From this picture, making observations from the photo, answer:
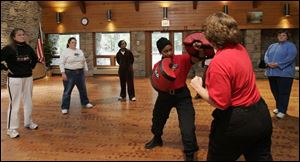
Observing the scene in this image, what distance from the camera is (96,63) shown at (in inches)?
444

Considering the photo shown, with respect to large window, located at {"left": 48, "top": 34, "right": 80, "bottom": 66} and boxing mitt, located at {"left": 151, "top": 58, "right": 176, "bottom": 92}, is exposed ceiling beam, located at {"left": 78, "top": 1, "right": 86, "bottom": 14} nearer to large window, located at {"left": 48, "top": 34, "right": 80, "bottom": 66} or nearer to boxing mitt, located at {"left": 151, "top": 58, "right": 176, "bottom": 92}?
large window, located at {"left": 48, "top": 34, "right": 80, "bottom": 66}

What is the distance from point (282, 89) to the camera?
4.10 metres

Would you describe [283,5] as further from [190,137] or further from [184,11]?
[190,137]

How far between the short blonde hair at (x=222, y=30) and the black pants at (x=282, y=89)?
2.87 m

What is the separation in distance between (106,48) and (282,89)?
26.0 feet

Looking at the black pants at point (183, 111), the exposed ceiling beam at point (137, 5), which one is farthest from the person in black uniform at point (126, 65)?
the exposed ceiling beam at point (137, 5)

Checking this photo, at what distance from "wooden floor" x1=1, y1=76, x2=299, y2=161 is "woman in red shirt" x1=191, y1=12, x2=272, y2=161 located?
1.27m

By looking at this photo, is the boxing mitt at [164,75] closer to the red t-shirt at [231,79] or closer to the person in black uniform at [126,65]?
the red t-shirt at [231,79]

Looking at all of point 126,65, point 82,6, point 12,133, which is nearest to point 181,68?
point 12,133

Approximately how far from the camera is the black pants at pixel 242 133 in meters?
1.48

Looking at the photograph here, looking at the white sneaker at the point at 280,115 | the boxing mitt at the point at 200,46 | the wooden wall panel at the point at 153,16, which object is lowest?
the white sneaker at the point at 280,115

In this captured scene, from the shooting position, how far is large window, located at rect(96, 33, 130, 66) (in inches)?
440

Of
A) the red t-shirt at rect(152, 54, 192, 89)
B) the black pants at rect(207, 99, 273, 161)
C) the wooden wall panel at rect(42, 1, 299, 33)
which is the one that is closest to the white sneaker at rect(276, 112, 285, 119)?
the red t-shirt at rect(152, 54, 192, 89)

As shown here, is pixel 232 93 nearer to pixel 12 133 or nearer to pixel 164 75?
pixel 164 75
